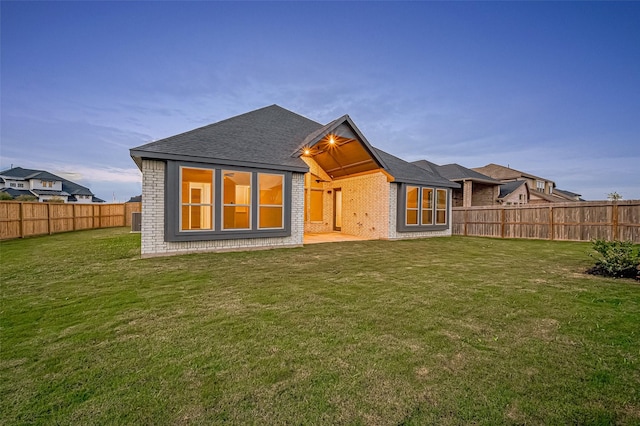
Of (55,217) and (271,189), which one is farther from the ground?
(271,189)

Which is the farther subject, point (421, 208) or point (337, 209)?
point (337, 209)

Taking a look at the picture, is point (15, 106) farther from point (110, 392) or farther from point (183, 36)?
point (110, 392)

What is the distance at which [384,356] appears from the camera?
252 centimetres

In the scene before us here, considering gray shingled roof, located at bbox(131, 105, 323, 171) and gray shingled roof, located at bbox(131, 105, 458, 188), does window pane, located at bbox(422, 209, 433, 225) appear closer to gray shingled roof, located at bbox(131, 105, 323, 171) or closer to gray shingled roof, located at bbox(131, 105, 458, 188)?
gray shingled roof, located at bbox(131, 105, 458, 188)

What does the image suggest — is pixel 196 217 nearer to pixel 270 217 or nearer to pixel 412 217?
pixel 270 217

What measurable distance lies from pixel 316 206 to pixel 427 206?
5.91 m

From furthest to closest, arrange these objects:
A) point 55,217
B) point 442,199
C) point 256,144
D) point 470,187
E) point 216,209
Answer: point 470,187 → point 55,217 → point 442,199 → point 256,144 → point 216,209

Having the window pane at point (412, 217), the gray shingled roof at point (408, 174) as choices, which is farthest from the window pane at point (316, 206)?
the window pane at point (412, 217)

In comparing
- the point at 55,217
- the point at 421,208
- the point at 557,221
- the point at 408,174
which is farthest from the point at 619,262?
the point at 55,217

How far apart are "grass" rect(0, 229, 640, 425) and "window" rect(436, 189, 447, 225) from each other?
8.72 meters

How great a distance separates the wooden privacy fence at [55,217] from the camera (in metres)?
11.9

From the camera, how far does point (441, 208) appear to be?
46.3 feet

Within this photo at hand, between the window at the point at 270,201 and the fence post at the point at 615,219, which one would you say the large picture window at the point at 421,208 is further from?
the fence post at the point at 615,219

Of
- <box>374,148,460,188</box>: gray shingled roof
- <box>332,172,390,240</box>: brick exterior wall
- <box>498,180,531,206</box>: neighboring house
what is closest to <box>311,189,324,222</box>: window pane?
<box>332,172,390,240</box>: brick exterior wall
